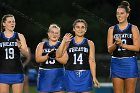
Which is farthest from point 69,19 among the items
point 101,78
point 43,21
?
point 101,78

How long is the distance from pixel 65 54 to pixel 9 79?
1.03 m

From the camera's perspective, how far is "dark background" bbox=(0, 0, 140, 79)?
25.7 meters

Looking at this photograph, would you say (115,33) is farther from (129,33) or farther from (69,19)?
(69,19)

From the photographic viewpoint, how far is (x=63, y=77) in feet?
30.6

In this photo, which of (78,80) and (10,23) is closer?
(78,80)

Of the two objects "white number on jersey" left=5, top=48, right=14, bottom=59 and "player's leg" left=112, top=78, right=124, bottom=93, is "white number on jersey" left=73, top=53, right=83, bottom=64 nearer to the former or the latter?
"player's leg" left=112, top=78, right=124, bottom=93

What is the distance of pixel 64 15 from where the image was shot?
2708cm

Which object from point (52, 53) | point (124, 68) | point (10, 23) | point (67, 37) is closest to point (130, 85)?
point (124, 68)

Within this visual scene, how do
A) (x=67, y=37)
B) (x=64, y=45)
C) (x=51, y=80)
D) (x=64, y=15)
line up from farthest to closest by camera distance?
(x=64, y=15), (x=51, y=80), (x=64, y=45), (x=67, y=37)

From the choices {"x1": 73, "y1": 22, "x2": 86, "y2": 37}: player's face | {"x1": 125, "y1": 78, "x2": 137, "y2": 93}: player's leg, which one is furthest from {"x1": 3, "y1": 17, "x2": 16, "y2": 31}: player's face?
{"x1": 125, "y1": 78, "x2": 137, "y2": 93}: player's leg

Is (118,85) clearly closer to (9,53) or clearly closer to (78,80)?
(78,80)

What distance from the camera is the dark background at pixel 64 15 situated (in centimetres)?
2566

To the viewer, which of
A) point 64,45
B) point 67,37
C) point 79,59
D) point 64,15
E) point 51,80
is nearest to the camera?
→ point 67,37

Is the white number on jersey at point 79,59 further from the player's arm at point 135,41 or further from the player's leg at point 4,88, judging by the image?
the player's leg at point 4,88
